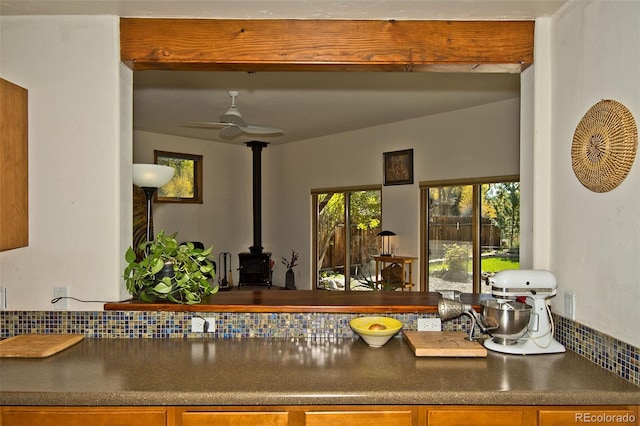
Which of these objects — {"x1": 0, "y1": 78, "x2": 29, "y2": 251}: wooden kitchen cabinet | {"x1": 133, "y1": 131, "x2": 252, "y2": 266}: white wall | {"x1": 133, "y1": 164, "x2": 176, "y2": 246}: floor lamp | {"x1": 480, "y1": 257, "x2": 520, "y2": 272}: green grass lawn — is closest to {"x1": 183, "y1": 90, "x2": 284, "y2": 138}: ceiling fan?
{"x1": 133, "y1": 164, "x2": 176, "y2": 246}: floor lamp

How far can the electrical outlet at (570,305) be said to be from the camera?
5.84ft

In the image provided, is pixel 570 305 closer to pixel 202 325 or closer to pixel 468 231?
pixel 202 325

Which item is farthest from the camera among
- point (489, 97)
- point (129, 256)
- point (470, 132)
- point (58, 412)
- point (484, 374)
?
point (470, 132)

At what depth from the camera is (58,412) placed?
56.8 inches

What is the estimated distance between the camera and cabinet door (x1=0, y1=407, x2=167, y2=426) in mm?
1441

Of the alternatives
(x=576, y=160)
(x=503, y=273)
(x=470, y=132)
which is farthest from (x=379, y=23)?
(x=470, y=132)

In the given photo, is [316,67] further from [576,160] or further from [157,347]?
[157,347]

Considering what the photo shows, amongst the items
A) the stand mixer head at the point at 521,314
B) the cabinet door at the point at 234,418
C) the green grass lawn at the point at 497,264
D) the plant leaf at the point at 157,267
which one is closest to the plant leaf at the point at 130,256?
the plant leaf at the point at 157,267

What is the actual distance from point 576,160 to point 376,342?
1174mm

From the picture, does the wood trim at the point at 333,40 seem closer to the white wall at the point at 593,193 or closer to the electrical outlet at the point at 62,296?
the white wall at the point at 593,193

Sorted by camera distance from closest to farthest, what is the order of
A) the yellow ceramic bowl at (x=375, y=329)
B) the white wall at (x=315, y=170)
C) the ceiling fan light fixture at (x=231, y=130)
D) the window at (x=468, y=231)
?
1. the yellow ceramic bowl at (x=375, y=329)
2. the ceiling fan light fixture at (x=231, y=130)
3. the window at (x=468, y=231)
4. the white wall at (x=315, y=170)

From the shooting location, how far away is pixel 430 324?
6.61 feet

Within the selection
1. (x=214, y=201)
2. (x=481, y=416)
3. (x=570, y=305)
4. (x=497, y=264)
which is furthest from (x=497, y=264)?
(x=214, y=201)

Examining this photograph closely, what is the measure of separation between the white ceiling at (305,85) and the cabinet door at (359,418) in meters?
1.70
